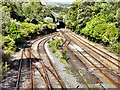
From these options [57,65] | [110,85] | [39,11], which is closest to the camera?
[110,85]

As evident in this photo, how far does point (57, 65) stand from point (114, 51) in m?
10.7

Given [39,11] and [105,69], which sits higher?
[39,11]

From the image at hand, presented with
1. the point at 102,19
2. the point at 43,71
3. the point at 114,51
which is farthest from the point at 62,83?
the point at 102,19

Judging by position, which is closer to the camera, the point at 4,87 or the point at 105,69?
the point at 4,87

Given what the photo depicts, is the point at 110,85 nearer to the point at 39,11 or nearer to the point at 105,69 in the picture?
the point at 105,69

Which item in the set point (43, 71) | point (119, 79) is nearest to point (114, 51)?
point (119, 79)

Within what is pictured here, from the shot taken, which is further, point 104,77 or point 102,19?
point 102,19

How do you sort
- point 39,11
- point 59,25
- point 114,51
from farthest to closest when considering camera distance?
point 59,25, point 39,11, point 114,51

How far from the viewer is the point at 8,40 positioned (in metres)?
17.7

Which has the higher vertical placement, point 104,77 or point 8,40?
point 8,40

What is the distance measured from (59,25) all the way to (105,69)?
227ft

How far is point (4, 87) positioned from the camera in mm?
9211

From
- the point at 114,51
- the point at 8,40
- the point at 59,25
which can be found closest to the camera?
the point at 8,40

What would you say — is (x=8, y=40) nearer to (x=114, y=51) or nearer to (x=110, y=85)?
(x=110, y=85)
